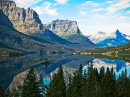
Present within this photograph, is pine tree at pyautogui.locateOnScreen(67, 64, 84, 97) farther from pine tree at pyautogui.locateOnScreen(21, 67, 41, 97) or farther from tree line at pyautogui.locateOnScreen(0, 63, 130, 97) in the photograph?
pine tree at pyautogui.locateOnScreen(21, 67, 41, 97)

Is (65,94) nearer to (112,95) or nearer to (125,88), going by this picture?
(112,95)

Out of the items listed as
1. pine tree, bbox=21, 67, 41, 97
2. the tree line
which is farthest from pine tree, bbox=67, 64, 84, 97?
pine tree, bbox=21, 67, 41, 97

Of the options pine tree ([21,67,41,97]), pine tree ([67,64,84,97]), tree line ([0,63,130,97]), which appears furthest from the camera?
pine tree ([67,64,84,97])

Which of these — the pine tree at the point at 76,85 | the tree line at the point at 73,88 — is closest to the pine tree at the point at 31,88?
the tree line at the point at 73,88

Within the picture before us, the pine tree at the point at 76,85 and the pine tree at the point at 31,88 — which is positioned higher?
the pine tree at the point at 31,88

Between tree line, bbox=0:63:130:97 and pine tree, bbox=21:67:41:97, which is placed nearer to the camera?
pine tree, bbox=21:67:41:97

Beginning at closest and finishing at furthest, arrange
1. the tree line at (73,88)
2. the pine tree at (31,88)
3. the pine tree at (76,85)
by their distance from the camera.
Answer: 1. the pine tree at (31,88)
2. the tree line at (73,88)
3. the pine tree at (76,85)

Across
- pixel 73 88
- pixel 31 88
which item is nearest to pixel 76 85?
pixel 73 88

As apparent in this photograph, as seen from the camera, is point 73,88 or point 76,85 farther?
point 76,85

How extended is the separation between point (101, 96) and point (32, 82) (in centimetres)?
3352

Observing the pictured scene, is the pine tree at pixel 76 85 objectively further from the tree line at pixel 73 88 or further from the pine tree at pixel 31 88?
the pine tree at pixel 31 88

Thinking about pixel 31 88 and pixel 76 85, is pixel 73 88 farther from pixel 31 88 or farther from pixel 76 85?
pixel 31 88

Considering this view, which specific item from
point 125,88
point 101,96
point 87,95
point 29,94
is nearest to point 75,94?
point 87,95

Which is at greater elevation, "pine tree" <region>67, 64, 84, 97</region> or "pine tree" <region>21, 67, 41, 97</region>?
"pine tree" <region>21, 67, 41, 97</region>
